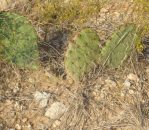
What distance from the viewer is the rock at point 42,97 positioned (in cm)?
239

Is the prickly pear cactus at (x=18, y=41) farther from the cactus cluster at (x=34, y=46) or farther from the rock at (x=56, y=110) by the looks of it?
the rock at (x=56, y=110)

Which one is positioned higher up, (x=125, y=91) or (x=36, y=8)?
(x=36, y=8)

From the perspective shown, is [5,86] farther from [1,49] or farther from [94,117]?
[94,117]

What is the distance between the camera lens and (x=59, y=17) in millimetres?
2801

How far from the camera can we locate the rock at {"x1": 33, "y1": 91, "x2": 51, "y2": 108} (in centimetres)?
239

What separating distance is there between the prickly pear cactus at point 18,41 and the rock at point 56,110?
27cm

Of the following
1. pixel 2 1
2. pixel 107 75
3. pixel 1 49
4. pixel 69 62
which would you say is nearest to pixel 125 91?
pixel 107 75

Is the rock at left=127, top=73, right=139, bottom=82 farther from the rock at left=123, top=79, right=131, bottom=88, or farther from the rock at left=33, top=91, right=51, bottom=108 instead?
the rock at left=33, top=91, right=51, bottom=108

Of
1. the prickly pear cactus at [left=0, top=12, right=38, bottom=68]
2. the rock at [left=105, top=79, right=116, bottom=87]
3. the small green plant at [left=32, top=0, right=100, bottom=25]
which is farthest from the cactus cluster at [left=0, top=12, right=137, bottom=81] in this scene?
the small green plant at [left=32, top=0, right=100, bottom=25]

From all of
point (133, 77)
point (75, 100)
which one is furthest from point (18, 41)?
point (133, 77)

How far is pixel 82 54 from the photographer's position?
7.89 ft

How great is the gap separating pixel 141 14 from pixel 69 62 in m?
0.64

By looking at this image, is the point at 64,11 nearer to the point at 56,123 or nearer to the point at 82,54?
the point at 82,54

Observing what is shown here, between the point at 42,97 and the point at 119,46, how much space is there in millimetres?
499
